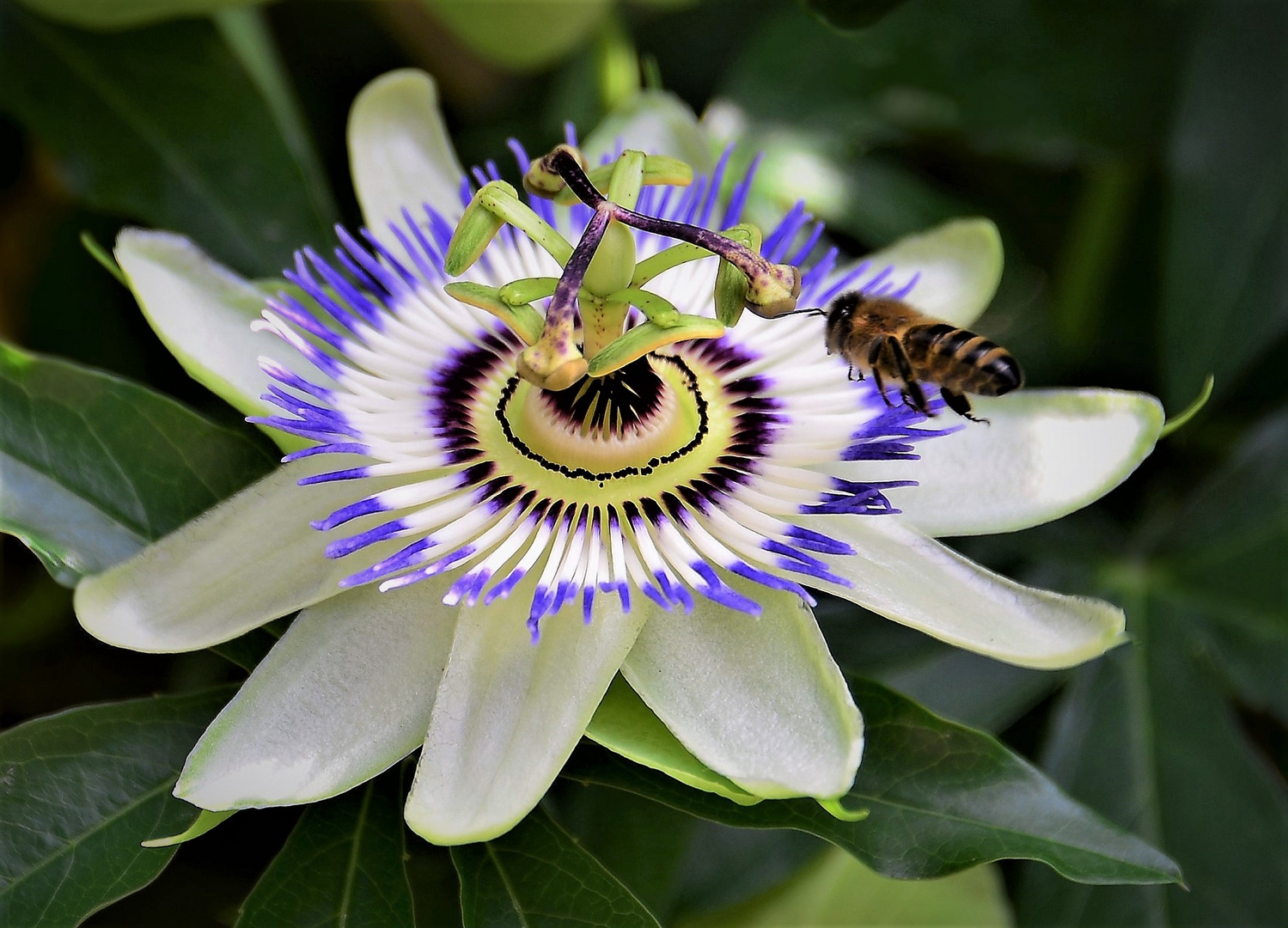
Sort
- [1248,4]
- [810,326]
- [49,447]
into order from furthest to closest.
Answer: [1248,4]
[810,326]
[49,447]

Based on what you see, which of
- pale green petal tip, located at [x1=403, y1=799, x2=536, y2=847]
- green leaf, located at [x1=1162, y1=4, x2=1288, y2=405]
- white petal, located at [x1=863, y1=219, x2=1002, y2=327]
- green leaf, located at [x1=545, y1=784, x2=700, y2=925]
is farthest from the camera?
green leaf, located at [x1=1162, y1=4, x2=1288, y2=405]

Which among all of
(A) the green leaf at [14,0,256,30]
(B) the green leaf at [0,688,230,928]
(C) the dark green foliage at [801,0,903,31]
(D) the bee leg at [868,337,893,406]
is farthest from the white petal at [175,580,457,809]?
(A) the green leaf at [14,0,256,30]

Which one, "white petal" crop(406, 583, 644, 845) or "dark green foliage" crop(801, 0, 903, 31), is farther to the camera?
"dark green foliage" crop(801, 0, 903, 31)

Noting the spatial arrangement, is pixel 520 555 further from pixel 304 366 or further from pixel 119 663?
pixel 119 663

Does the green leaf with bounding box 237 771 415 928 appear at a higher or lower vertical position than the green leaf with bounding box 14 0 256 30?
lower

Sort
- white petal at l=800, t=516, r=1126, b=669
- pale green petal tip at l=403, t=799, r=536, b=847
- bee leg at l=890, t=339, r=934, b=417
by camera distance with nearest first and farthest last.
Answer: pale green petal tip at l=403, t=799, r=536, b=847
white petal at l=800, t=516, r=1126, b=669
bee leg at l=890, t=339, r=934, b=417

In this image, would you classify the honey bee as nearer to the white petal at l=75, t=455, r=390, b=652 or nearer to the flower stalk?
the flower stalk

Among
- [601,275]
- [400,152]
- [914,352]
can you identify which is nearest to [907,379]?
[914,352]

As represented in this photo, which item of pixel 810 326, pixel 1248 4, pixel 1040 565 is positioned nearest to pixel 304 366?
pixel 810 326
